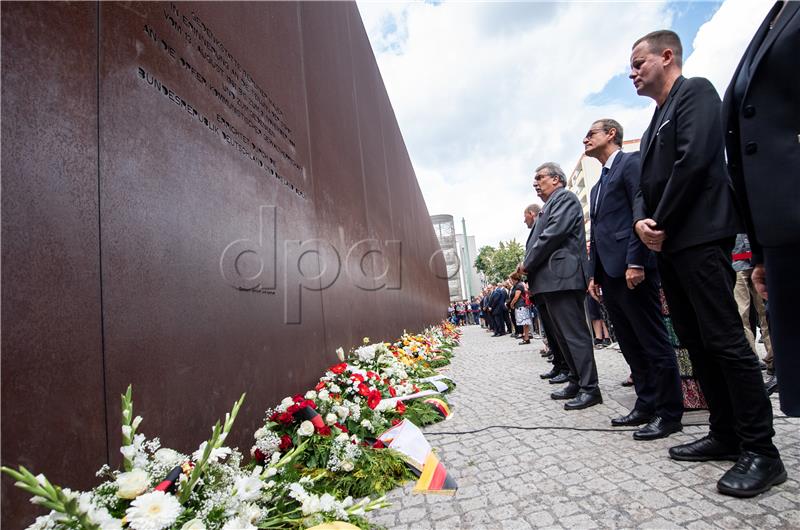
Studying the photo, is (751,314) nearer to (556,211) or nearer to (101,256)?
(556,211)

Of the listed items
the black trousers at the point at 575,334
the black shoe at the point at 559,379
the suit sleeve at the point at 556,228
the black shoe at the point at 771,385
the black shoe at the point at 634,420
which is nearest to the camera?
the black shoe at the point at 634,420

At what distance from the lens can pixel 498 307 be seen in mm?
16125

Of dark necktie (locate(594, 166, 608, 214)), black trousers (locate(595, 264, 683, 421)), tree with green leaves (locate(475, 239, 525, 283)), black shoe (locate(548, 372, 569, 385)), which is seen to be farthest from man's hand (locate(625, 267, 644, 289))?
tree with green leaves (locate(475, 239, 525, 283))

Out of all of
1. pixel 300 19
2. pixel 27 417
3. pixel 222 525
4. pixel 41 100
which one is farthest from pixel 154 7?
pixel 300 19

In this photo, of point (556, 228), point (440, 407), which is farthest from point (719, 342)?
point (440, 407)

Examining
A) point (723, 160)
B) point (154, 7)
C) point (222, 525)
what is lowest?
point (222, 525)

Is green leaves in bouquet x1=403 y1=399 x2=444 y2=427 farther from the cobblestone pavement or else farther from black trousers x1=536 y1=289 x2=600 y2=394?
black trousers x1=536 y1=289 x2=600 y2=394

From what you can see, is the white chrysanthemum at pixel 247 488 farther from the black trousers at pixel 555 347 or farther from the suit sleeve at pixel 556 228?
the black trousers at pixel 555 347

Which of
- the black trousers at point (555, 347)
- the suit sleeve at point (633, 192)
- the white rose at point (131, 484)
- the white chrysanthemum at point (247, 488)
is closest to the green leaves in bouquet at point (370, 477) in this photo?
the white chrysanthemum at point (247, 488)

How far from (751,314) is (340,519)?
215 inches

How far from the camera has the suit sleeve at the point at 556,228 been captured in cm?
394

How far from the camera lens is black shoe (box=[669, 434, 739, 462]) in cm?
220

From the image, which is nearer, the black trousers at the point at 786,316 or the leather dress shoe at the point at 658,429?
the black trousers at the point at 786,316

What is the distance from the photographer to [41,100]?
135 centimetres
